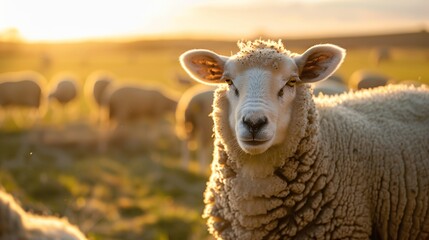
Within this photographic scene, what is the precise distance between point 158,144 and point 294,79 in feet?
34.3

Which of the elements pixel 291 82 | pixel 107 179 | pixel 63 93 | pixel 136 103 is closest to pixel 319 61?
pixel 291 82

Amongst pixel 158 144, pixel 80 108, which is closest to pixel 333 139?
pixel 158 144

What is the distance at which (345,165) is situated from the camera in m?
4.09

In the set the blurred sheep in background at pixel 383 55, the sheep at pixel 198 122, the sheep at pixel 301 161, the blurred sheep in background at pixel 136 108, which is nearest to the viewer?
the sheep at pixel 301 161

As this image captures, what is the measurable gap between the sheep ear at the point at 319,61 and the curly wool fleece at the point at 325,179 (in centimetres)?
11

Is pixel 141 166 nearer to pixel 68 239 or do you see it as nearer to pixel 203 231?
pixel 203 231

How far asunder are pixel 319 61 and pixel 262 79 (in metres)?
0.55

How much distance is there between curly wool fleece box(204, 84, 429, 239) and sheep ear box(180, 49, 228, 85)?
220 millimetres

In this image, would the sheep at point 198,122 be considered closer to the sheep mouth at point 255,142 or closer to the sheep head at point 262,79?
the sheep head at point 262,79

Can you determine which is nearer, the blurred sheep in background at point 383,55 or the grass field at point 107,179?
the grass field at point 107,179

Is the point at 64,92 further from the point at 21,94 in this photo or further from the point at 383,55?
the point at 383,55

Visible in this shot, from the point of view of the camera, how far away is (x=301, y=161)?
394 cm

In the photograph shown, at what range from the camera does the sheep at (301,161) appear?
12.6 ft

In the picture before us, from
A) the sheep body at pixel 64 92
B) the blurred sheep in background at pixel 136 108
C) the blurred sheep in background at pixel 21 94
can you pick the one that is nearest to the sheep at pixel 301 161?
the blurred sheep in background at pixel 136 108
